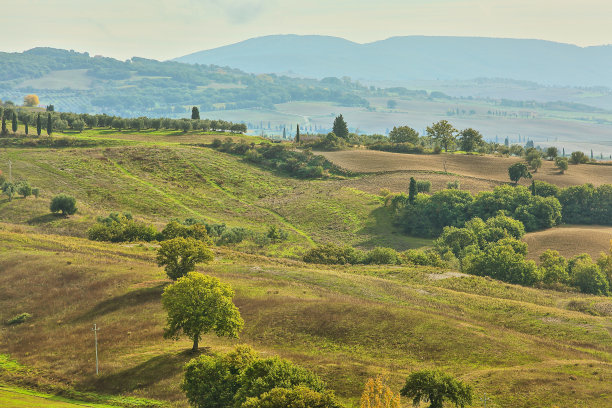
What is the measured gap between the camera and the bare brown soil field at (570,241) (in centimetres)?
10244

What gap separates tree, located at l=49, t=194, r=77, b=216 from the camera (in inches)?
4092

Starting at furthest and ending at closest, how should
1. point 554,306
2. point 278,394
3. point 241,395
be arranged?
1. point 554,306
2. point 241,395
3. point 278,394

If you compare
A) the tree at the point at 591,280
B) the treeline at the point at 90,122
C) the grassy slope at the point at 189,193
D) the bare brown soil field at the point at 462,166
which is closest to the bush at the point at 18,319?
the grassy slope at the point at 189,193

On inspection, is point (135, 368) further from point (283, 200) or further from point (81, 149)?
point (81, 149)

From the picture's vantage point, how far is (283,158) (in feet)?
554

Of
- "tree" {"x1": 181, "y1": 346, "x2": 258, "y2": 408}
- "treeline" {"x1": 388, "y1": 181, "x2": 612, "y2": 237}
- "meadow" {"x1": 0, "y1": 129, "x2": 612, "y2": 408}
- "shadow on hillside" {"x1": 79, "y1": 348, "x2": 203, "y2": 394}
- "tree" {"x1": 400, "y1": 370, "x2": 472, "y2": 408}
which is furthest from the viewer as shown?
"treeline" {"x1": 388, "y1": 181, "x2": 612, "y2": 237}

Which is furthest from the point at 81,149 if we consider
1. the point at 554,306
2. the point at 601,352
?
the point at 601,352

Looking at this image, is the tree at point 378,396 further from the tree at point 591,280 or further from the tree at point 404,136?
the tree at point 404,136

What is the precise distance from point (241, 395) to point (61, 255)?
50.0m

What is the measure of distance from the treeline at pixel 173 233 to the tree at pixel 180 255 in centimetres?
1507

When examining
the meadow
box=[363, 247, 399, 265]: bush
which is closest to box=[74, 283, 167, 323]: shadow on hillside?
the meadow

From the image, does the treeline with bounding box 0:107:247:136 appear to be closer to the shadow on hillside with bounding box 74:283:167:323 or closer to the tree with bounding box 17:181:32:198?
the tree with bounding box 17:181:32:198

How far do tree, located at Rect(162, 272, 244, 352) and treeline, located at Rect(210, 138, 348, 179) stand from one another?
10975 cm

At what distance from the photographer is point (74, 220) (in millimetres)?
102625
